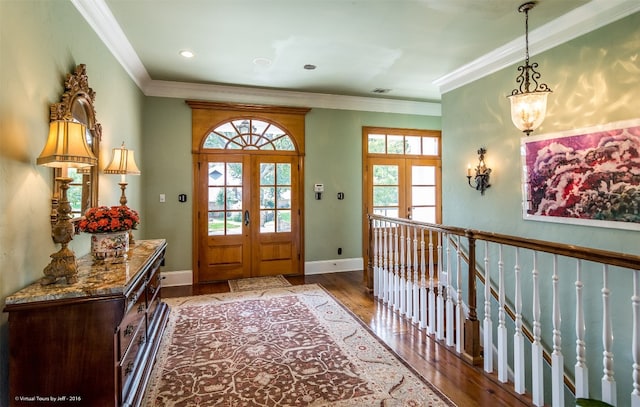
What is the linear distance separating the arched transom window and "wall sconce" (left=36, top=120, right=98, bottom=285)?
127 inches

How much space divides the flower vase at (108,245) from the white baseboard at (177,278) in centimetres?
268

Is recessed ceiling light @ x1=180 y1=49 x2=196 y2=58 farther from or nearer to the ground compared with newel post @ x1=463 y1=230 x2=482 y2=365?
farther from the ground

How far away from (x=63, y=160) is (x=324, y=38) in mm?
2668

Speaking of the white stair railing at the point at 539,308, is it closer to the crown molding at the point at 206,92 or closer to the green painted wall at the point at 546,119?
the green painted wall at the point at 546,119

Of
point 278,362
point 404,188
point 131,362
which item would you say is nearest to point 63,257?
point 131,362

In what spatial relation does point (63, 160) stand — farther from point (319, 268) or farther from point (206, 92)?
point (319, 268)

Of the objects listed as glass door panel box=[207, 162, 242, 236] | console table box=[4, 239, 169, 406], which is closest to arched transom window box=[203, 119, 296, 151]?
glass door panel box=[207, 162, 242, 236]

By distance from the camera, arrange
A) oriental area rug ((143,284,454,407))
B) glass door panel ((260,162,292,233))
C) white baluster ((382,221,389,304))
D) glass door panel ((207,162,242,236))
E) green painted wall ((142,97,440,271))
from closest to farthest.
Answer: oriental area rug ((143,284,454,407)) < white baluster ((382,221,389,304)) < green painted wall ((142,97,440,271)) < glass door panel ((207,162,242,236)) < glass door panel ((260,162,292,233))

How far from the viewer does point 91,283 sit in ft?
5.78

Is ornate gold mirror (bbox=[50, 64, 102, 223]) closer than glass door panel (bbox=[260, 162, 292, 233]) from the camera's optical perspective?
Yes

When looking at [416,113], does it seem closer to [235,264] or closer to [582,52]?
[582,52]

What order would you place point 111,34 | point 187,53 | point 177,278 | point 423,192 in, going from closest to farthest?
point 111,34 → point 187,53 → point 177,278 → point 423,192

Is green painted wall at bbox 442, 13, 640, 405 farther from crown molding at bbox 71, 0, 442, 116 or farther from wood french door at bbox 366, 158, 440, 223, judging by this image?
crown molding at bbox 71, 0, 442, 116

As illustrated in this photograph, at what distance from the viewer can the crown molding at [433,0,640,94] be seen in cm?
275
